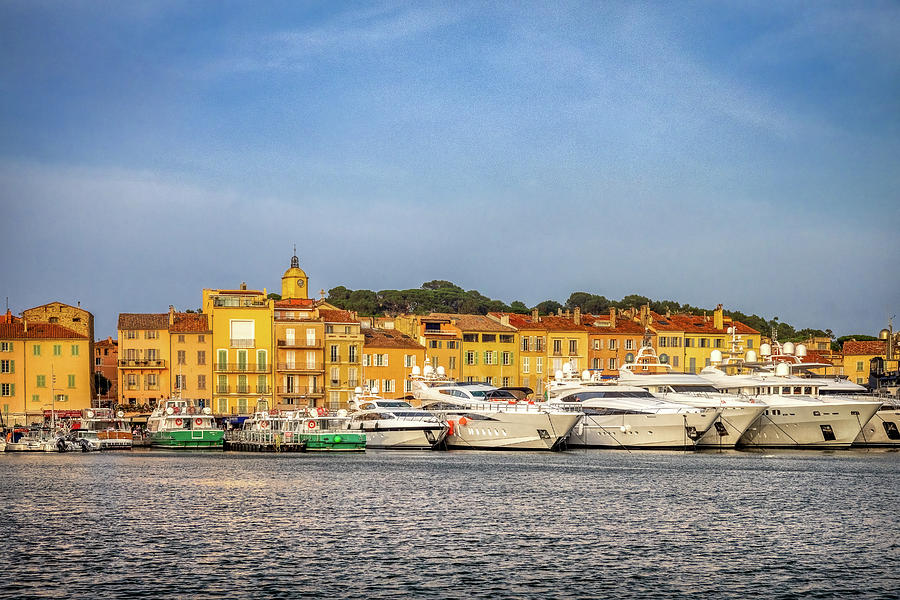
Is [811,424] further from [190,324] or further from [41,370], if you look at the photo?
[41,370]

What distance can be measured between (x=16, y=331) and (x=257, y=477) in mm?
58062

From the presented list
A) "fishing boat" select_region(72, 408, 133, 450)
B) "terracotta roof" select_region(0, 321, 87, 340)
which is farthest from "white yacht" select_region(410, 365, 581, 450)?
"terracotta roof" select_region(0, 321, 87, 340)

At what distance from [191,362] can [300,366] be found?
10377mm

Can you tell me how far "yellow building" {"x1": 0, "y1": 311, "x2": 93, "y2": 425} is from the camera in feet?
365

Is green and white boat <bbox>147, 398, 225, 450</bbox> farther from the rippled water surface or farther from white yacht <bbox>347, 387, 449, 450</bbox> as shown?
the rippled water surface

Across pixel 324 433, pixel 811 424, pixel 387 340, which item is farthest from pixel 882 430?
pixel 387 340

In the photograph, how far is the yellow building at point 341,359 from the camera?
11744cm

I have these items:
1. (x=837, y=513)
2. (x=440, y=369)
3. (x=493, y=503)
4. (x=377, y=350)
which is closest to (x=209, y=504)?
(x=493, y=503)

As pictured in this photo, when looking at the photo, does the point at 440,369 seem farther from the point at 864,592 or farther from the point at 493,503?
the point at 864,592

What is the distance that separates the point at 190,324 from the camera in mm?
115000

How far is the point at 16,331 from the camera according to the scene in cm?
11319

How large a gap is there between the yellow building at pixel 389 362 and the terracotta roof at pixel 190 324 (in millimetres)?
15930

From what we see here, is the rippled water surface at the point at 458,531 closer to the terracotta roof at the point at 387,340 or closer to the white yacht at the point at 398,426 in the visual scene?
the white yacht at the point at 398,426

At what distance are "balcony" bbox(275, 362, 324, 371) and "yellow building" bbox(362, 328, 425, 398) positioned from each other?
4.83 metres
